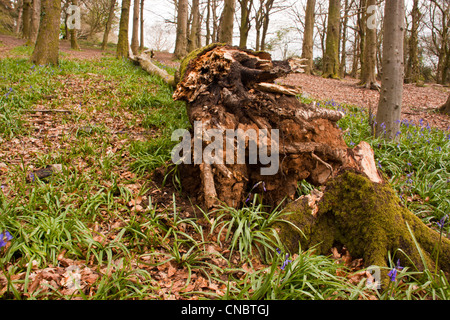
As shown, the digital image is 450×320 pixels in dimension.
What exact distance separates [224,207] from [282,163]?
2.85ft

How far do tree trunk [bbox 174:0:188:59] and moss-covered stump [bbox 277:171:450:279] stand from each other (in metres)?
13.3

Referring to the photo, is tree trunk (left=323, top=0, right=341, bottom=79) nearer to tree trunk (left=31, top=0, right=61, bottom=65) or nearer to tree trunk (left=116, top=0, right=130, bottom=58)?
tree trunk (left=116, top=0, right=130, bottom=58)

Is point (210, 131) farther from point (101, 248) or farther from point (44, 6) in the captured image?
point (44, 6)

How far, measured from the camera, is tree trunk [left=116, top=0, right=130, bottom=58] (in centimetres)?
1046

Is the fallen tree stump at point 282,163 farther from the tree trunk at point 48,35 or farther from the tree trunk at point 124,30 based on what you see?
the tree trunk at point 124,30

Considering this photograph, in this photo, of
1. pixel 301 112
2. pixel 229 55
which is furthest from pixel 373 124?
pixel 229 55

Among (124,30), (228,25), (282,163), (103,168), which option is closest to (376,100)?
(228,25)

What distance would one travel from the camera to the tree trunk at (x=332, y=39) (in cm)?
1416

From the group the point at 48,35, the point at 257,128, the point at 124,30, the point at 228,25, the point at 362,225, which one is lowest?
the point at 362,225

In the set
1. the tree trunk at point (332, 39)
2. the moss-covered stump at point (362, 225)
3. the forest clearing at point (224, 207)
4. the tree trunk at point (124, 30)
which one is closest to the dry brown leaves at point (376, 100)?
the tree trunk at point (332, 39)

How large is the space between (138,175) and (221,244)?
1.64m

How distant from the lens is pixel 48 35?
25.0ft

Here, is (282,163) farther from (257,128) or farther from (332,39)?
(332,39)

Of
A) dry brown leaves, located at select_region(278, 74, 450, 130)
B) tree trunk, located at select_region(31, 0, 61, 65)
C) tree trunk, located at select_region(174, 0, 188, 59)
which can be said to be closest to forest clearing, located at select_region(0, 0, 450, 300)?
dry brown leaves, located at select_region(278, 74, 450, 130)
